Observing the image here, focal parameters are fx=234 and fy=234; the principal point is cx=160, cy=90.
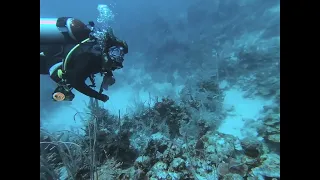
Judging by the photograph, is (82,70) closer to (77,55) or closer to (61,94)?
(77,55)

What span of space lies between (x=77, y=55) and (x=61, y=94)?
0.58 meters

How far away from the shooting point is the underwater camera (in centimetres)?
318

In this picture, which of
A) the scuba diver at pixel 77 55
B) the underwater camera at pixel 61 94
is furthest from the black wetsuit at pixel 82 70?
the underwater camera at pixel 61 94

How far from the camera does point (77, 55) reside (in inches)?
124

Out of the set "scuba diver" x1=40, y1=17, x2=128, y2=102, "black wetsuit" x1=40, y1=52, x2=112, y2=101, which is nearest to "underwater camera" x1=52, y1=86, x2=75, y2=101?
"scuba diver" x1=40, y1=17, x2=128, y2=102

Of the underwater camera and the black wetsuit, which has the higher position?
the black wetsuit

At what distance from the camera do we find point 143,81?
1113cm

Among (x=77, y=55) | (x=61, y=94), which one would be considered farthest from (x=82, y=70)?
(x=61, y=94)

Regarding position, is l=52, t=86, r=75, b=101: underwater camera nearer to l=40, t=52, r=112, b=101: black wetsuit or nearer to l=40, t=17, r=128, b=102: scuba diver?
l=40, t=17, r=128, b=102: scuba diver

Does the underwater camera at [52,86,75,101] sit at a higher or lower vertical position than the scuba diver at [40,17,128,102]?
lower

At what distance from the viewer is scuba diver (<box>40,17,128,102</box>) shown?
313cm
